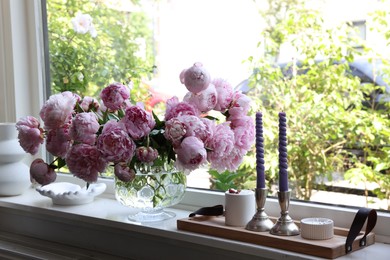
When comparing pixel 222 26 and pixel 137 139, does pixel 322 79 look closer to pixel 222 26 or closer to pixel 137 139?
pixel 222 26

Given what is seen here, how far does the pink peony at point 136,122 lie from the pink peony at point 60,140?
16cm

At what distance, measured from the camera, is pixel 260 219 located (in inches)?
62.2

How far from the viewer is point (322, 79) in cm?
170

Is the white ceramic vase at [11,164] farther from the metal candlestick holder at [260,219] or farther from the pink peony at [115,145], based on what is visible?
the metal candlestick holder at [260,219]

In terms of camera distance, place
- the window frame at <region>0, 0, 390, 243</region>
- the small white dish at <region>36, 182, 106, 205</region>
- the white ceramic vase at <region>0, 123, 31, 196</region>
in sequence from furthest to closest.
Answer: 1. the window frame at <region>0, 0, 390, 243</region>
2. the white ceramic vase at <region>0, 123, 31, 196</region>
3. the small white dish at <region>36, 182, 106, 205</region>

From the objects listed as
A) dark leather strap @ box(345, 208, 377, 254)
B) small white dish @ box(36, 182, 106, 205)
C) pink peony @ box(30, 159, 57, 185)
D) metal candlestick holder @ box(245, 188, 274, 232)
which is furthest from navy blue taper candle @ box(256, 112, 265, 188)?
small white dish @ box(36, 182, 106, 205)

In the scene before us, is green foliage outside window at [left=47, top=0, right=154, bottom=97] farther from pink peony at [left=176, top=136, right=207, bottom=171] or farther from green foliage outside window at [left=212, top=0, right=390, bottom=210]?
pink peony at [left=176, top=136, right=207, bottom=171]

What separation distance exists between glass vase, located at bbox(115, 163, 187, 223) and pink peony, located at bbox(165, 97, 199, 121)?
0.19 meters

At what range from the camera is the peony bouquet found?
5.00 ft

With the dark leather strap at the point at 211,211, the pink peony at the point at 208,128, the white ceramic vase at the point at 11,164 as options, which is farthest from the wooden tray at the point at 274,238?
the white ceramic vase at the point at 11,164

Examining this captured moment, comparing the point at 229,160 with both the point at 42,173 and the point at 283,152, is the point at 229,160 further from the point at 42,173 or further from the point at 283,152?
the point at 42,173

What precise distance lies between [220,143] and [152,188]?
11.5 inches

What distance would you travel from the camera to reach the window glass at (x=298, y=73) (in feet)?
5.35

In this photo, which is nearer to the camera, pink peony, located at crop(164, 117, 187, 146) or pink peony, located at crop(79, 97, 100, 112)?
pink peony, located at crop(164, 117, 187, 146)
